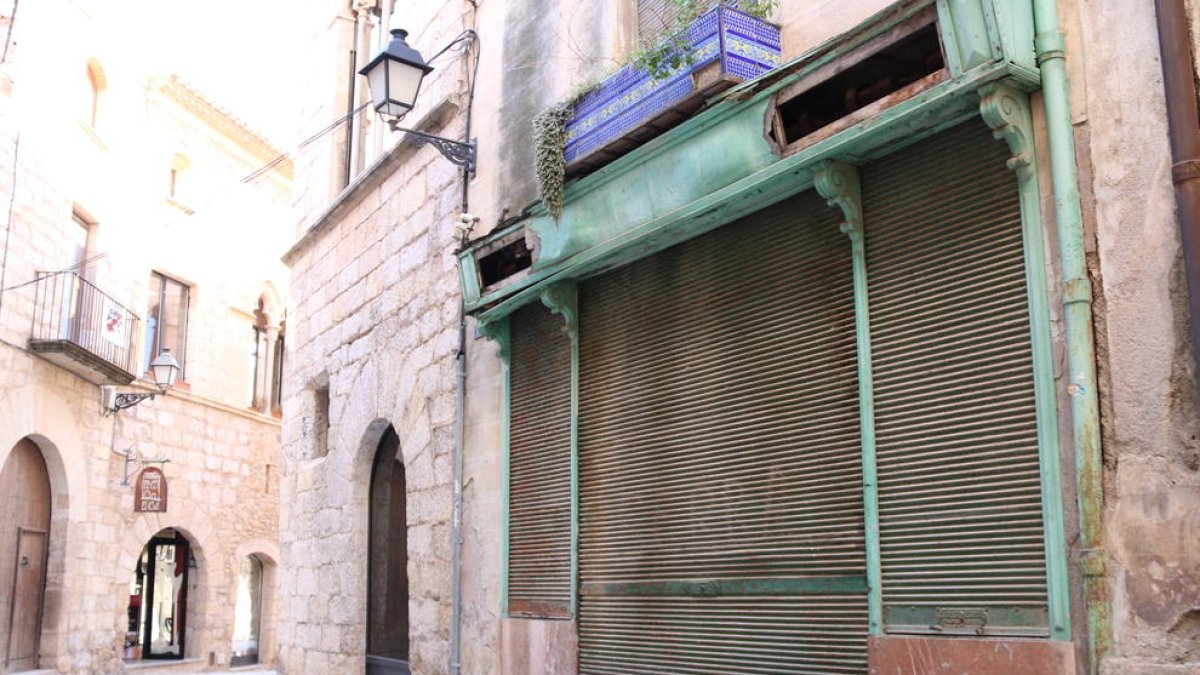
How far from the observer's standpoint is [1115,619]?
369cm

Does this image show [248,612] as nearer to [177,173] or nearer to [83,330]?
[83,330]

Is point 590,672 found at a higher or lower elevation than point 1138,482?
lower

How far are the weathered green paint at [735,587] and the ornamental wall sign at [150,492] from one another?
41.5 ft

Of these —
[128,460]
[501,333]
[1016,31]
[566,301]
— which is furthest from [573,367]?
[128,460]

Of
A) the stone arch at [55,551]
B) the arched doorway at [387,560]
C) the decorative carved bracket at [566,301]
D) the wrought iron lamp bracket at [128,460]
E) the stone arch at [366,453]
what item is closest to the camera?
the decorative carved bracket at [566,301]

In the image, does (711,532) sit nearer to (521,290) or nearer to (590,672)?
(590,672)

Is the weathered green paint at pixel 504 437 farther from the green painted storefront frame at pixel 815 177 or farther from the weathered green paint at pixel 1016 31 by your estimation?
the weathered green paint at pixel 1016 31

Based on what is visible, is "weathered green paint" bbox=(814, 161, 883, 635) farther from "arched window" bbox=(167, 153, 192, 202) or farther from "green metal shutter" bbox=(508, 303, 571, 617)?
"arched window" bbox=(167, 153, 192, 202)

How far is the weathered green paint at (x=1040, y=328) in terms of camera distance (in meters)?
3.88

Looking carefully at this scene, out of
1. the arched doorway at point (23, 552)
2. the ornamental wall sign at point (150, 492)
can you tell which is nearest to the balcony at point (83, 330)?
the arched doorway at point (23, 552)

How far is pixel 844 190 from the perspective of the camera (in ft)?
15.9

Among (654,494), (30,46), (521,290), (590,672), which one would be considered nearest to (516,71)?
(521,290)

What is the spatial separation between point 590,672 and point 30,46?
478 inches

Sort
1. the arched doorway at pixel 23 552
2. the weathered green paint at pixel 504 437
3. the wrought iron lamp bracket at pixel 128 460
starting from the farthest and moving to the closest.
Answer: the wrought iron lamp bracket at pixel 128 460
the arched doorway at pixel 23 552
the weathered green paint at pixel 504 437
